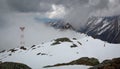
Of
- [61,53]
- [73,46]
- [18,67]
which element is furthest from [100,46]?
[18,67]

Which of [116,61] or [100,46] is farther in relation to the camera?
[100,46]

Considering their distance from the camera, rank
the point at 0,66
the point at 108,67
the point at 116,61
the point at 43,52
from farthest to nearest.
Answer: the point at 43,52, the point at 0,66, the point at 116,61, the point at 108,67

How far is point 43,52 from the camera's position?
131625mm

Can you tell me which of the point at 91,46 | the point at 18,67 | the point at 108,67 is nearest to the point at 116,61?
the point at 108,67

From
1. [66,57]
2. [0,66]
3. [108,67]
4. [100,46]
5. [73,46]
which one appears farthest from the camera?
[100,46]

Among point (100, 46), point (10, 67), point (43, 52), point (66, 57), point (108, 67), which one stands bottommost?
point (108, 67)

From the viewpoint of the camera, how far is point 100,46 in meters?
159

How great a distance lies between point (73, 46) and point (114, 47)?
2695 centimetres

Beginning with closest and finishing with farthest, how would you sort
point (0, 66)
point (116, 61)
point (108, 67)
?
point (108, 67), point (116, 61), point (0, 66)

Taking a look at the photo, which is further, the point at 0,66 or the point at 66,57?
the point at 66,57

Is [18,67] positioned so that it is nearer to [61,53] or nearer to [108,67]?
[108,67]

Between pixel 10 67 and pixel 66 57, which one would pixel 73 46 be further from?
pixel 10 67

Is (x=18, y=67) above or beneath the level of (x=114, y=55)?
beneath

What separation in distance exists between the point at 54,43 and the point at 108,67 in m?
125
